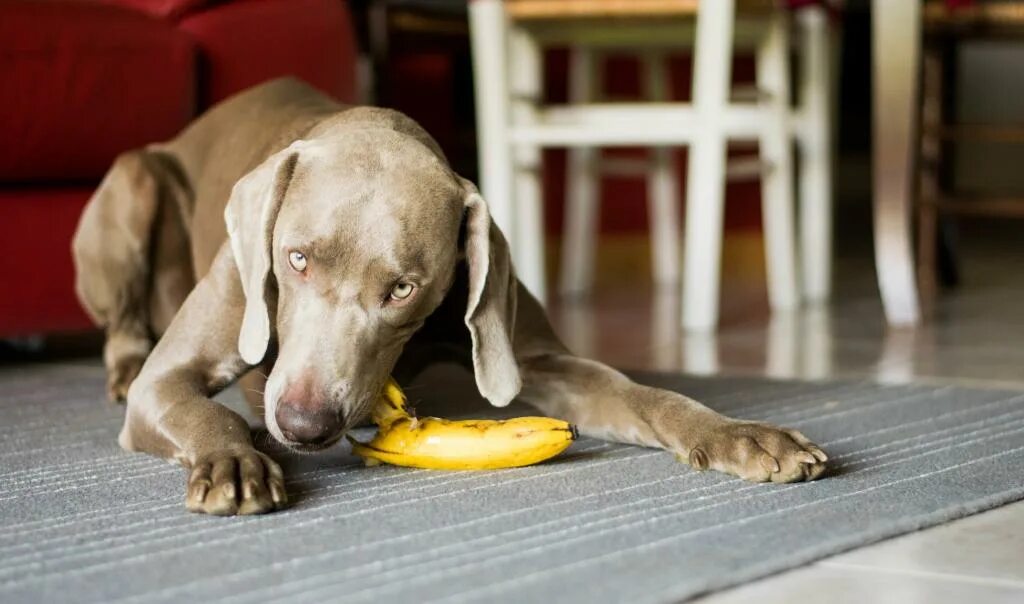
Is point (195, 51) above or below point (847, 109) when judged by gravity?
above

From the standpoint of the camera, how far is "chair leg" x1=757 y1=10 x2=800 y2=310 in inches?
155

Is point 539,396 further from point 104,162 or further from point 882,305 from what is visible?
point 882,305

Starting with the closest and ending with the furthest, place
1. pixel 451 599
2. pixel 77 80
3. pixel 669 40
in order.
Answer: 1. pixel 451 599
2. pixel 77 80
3. pixel 669 40

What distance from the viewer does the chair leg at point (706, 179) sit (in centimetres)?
357

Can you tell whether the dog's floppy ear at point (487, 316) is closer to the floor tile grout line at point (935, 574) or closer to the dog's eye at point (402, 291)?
the dog's eye at point (402, 291)

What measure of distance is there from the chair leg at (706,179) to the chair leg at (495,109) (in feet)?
1.74

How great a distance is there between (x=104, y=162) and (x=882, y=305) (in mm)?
2385

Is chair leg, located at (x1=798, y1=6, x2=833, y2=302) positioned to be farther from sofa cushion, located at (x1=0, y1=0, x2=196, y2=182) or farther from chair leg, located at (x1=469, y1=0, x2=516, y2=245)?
sofa cushion, located at (x1=0, y1=0, x2=196, y2=182)

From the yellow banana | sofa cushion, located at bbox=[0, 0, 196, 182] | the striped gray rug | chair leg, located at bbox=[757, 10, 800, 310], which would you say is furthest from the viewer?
chair leg, located at bbox=[757, 10, 800, 310]

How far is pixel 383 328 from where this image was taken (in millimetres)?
1898

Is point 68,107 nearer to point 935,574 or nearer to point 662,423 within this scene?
point 662,423

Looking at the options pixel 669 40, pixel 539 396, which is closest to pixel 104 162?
pixel 539 396

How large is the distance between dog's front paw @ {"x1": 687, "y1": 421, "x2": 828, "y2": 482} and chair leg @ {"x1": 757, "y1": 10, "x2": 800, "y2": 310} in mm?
2021

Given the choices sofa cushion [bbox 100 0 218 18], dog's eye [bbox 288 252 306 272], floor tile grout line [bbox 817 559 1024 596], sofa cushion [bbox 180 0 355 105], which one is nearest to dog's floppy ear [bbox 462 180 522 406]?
dog's eye [bbox 288 252 306 272]
